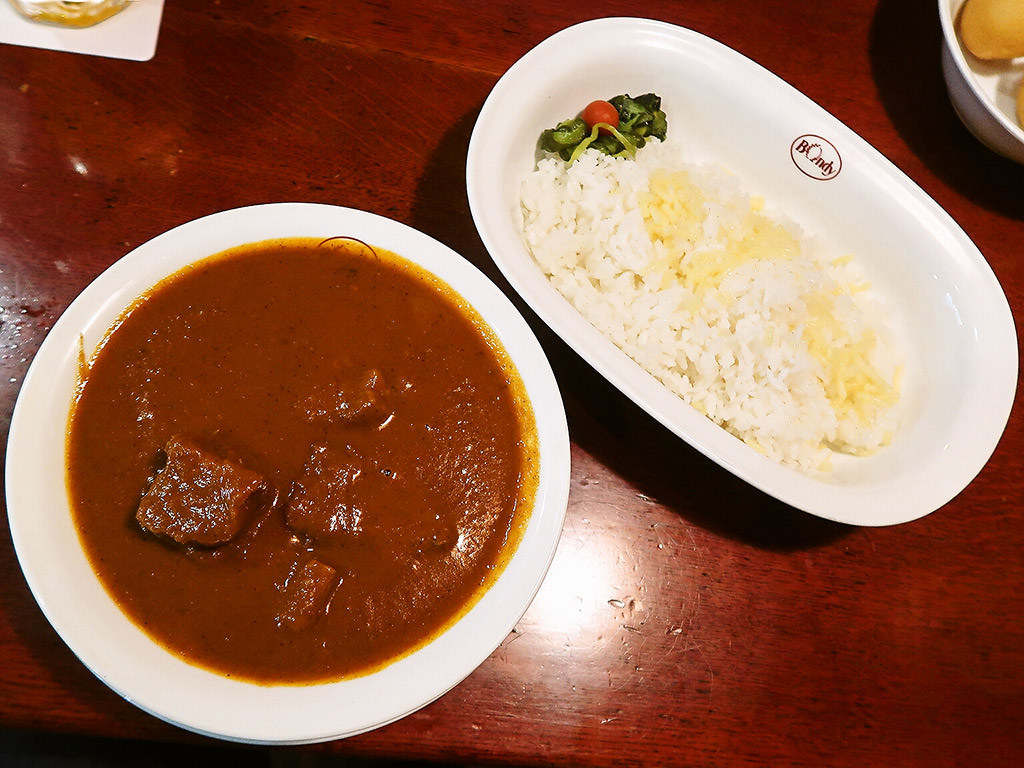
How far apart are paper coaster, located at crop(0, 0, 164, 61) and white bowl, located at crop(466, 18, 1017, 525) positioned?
3.71 feet

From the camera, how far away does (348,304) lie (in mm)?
1745

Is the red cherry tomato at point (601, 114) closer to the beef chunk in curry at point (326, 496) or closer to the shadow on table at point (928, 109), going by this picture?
the shadow on table at point (928, 109)

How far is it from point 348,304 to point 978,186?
2230 millimetres

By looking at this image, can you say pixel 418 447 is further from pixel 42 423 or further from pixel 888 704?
pixel 888 704

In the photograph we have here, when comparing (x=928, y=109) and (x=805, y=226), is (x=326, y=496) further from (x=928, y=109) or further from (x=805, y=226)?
(x=928, y=109)

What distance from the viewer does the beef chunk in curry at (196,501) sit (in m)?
1.44

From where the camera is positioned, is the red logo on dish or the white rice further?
the red logo on dish

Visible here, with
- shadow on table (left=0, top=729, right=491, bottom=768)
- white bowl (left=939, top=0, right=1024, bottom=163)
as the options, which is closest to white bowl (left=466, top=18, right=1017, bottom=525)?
white bowl (left=939, top=0, right=1024, bottom=163)

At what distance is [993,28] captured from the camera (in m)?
2.33

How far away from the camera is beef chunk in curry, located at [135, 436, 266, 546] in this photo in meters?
1.44

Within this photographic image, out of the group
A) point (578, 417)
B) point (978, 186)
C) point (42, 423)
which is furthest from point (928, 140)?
point (42, 423)

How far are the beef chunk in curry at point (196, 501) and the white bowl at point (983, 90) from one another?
2.45m

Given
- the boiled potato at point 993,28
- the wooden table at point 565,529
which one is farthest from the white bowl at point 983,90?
the wooden table at point 565,529

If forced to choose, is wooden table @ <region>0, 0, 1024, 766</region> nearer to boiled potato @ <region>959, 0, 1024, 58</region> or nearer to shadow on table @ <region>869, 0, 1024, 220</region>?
shadow on table @ <region>869, 0, 1024, 220</region>
